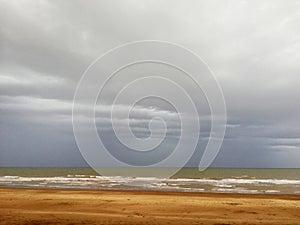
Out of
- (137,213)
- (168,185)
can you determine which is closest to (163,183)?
(168,185)

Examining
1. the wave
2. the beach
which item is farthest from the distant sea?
the beach

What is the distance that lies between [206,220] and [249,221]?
2008 mm

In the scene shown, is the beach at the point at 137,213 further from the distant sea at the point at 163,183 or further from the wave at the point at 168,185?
the wave at the point at 168,185

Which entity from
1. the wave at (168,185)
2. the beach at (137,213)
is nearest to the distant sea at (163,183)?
the wave at (168,185)

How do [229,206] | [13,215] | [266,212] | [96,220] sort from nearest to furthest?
1. [96,220]
2. [13,215]
3. [266,212]
4. [229,206]

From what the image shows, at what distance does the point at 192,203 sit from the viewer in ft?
75.5

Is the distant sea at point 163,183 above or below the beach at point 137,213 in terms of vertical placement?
above

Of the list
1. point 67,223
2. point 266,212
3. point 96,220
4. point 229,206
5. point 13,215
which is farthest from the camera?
point 229,206

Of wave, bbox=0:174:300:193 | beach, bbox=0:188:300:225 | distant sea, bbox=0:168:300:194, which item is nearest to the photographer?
beach, bbox=0:188:300:225

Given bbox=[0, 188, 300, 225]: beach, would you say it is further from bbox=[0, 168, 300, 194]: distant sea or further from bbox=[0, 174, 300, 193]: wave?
bbox=[0, 174, 300, 193]: wave

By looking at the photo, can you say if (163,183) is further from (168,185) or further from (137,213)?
(137,213)

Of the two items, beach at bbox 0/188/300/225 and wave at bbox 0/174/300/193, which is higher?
wave at bbox 0/174/300/193

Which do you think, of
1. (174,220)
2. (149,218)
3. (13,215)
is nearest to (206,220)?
(174,220)

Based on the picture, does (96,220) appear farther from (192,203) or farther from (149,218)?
(192,203)
